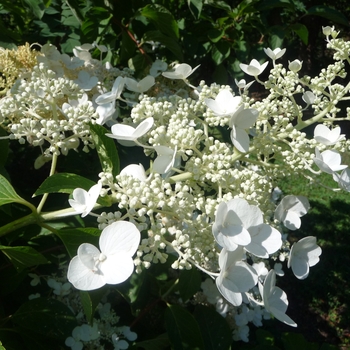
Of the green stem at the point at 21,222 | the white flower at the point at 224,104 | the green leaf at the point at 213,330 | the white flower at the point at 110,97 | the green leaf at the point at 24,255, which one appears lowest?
the green leaf at the point at 213,330

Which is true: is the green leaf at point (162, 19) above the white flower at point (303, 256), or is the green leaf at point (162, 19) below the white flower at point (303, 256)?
above

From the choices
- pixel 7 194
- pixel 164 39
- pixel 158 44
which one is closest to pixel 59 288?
pixel 7 194

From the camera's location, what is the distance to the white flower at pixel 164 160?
0.87 metres

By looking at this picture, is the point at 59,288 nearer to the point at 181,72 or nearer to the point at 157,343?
the point at 157,343

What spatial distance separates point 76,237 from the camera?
3.02ft

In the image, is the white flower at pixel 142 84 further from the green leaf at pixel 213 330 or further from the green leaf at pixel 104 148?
the green leaf at pixel 213 330

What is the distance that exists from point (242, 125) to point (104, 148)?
31 cm

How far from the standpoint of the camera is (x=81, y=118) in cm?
103

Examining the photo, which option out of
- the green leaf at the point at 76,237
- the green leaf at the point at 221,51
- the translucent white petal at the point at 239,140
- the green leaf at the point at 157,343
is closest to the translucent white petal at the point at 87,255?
the green leaf at the point at 76,237

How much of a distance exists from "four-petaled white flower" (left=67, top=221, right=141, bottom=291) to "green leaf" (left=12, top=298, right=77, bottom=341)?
0.64 m

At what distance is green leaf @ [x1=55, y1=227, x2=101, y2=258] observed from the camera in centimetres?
91

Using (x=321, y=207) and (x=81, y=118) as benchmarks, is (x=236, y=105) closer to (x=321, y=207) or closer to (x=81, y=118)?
(x=81, y=118)

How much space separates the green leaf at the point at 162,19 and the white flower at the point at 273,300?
104 centimetres

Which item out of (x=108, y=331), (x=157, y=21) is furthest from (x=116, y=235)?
(x=157, y=21)
